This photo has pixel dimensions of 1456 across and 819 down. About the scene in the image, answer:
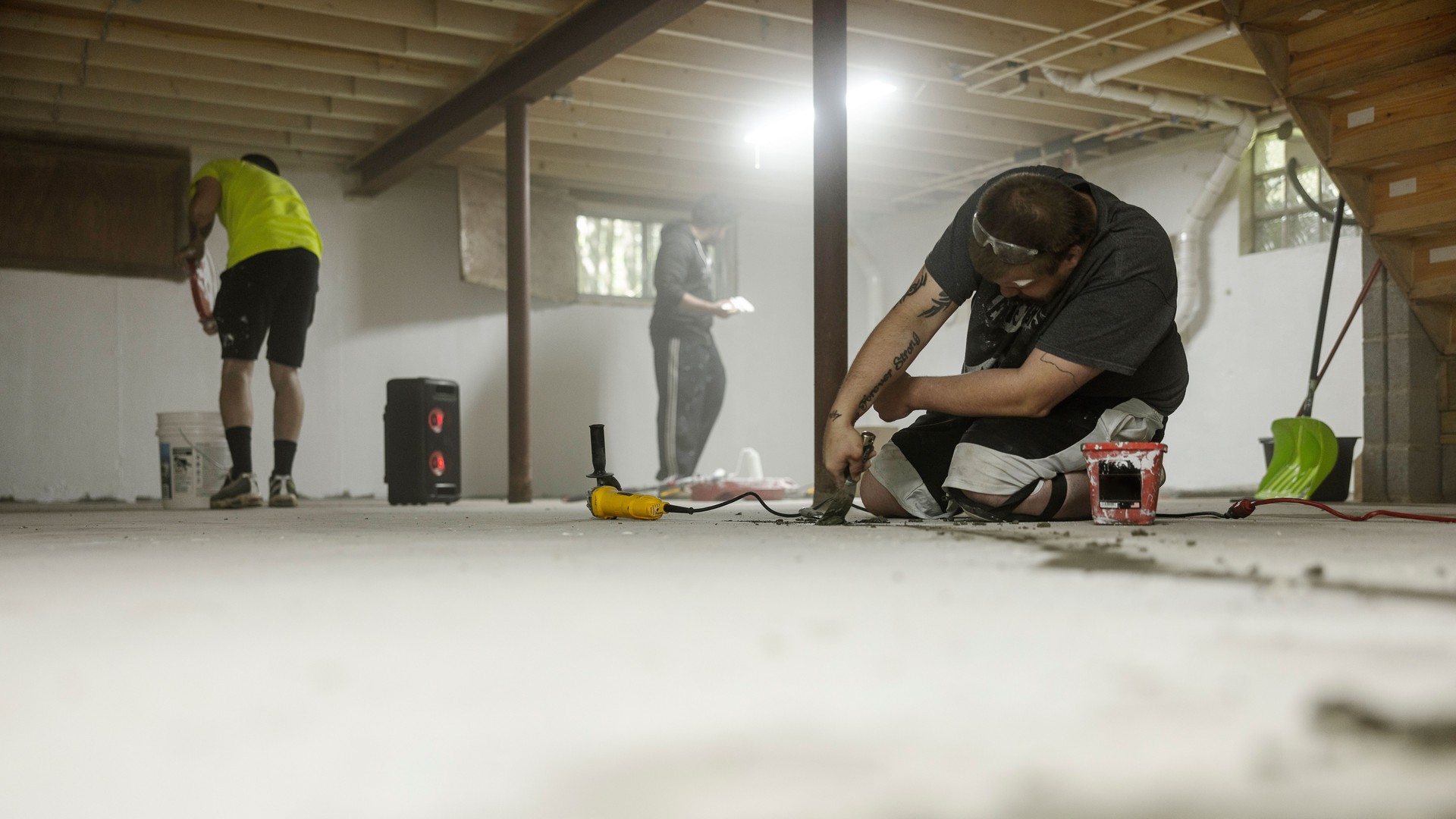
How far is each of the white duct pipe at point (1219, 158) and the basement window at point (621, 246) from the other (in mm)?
2983

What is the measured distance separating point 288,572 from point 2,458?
5.88 metres

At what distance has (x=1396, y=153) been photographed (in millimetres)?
3172

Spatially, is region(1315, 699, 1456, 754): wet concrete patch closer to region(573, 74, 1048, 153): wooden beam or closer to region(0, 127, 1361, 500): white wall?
region(573, 74, 1048, 153): wooden beam

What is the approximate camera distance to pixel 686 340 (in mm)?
6164

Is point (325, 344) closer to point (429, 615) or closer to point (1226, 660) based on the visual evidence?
point (429, 615)

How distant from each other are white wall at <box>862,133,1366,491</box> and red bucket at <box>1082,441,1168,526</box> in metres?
3.95

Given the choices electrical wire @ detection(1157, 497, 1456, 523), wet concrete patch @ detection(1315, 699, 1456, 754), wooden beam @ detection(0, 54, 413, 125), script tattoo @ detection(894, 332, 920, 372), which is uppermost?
wooden beam @ detection(0, 54, 413, 125)

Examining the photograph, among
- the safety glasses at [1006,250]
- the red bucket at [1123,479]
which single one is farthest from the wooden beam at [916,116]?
the red bucket at [1123,479]

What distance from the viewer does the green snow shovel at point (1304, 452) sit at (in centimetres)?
391

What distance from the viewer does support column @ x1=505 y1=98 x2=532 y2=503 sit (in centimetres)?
500

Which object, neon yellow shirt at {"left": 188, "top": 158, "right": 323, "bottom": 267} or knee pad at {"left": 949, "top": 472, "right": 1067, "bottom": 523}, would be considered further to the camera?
neon yellow shirt at {"left": 188, "top": 158, "right": 323, "bottom": 267}

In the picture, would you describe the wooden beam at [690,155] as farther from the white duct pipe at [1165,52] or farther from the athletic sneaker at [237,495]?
the athletic sneaker at [237,495]

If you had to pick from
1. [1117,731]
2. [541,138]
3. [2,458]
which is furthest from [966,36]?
[2,458]

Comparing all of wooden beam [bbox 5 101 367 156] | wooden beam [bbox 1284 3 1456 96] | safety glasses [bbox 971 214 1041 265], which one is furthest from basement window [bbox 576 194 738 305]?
safety glasses [bbox 971 214 1041 265]
